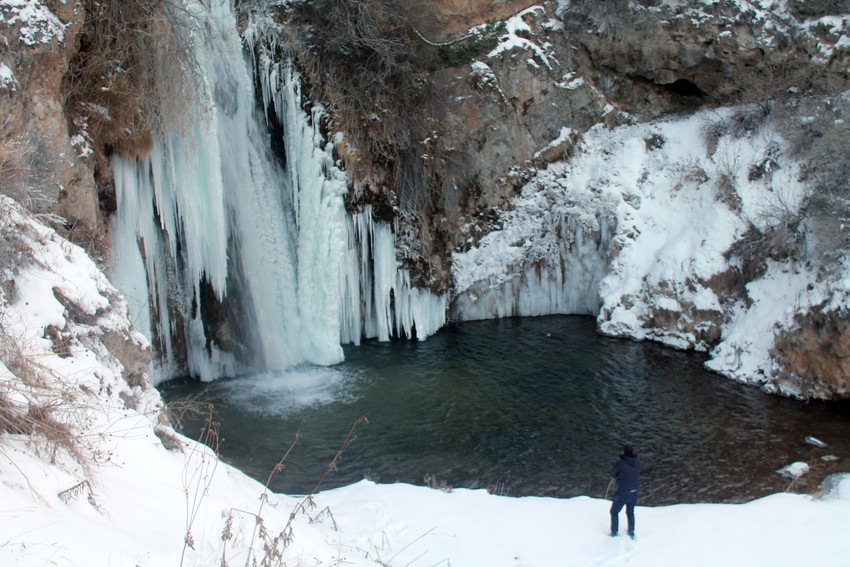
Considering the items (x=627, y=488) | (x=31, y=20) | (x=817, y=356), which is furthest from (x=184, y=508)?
(x=817, y=356)

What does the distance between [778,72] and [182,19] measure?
14540 mm

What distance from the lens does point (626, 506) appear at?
6.97 m

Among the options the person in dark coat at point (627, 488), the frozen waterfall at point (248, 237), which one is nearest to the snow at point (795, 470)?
the person in dark coat at point (627, 488)

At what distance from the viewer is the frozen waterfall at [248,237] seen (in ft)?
40.1

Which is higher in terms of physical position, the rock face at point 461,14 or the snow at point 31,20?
the rock face at point 461,14

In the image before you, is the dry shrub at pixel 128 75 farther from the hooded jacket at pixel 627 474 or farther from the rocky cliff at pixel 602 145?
the hooded jacket at pixel 627 474

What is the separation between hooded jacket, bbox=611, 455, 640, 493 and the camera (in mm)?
6918

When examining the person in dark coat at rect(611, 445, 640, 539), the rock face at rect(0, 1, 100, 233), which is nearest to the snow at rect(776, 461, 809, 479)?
the person in dark coat at rect(611, 445, 640, 539)

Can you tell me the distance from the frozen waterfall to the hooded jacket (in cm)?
833

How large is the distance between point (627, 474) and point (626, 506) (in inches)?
13.1

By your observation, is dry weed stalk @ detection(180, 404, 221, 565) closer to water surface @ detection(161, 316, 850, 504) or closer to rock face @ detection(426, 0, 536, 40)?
water surface @ detection(161, 316, 850, 504)

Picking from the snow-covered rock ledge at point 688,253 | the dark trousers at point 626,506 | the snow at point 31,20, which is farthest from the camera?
the snow-covered rock ledge at point 688,253

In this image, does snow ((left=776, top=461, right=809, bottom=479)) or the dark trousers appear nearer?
the dark trousers

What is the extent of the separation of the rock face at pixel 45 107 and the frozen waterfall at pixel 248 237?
198 centimetres
